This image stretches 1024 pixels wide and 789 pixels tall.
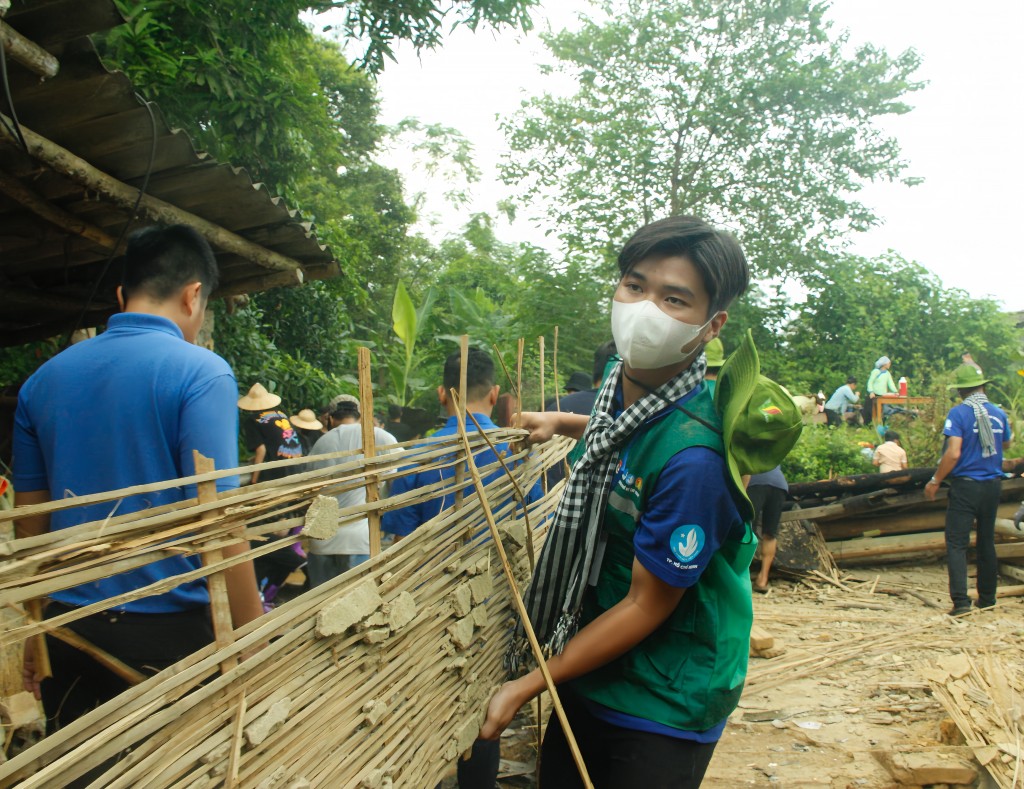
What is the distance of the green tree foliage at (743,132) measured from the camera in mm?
16703

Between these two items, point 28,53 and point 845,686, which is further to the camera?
point 845,686

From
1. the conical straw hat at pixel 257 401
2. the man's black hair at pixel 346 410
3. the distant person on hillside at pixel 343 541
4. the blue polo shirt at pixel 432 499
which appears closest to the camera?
the blue polo shirt at pixel 432 499

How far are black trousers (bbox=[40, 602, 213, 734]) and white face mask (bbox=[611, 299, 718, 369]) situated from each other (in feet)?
3.68

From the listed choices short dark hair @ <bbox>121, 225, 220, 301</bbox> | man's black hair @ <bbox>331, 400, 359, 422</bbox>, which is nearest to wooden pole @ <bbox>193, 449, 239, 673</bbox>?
short dark hair @ <bbox>121, 225, 220, 301</bbox>

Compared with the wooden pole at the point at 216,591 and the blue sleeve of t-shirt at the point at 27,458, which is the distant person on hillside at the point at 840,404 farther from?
the wooden pole at the point at 216,591

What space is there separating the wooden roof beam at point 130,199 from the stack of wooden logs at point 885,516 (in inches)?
222

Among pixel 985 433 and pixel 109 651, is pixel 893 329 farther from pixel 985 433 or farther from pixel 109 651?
pixel 109 651

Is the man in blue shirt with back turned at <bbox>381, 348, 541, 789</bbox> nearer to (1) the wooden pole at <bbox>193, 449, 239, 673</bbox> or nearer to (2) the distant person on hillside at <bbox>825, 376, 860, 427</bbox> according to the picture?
(1) the wooden pole at <bbox>193, 449, 239, 673</bbox>

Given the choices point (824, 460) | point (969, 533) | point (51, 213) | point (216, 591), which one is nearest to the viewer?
point (216, 591)

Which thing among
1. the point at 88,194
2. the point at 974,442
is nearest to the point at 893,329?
the point at 974,442

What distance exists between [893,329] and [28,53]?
16.1m

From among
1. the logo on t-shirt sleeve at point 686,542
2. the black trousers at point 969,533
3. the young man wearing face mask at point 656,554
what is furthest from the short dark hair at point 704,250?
the black trousers at point 969,533

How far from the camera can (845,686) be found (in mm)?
4766

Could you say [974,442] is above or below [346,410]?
below
